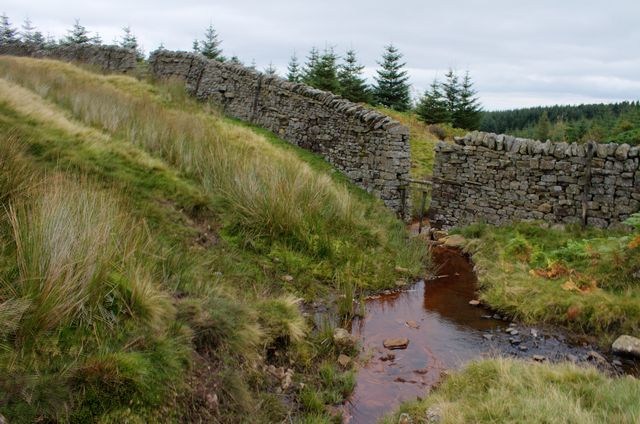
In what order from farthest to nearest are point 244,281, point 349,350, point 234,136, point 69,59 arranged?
point 69,59 → point 234,136 → point 244,281 → point 349,350

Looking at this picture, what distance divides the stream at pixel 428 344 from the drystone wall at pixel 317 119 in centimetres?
389

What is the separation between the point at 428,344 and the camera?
6375 mm

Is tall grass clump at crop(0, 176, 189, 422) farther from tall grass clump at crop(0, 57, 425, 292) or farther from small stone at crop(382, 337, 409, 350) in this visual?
tall grass clump at crop(0, 57, 425, 292)

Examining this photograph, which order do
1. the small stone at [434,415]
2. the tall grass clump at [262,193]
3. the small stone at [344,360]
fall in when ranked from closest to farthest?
1. the small stone at [434,415]
2. the small stone at [344,360]
3. the tall grass clump at [262,193]

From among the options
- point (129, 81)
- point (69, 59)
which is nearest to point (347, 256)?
point (129, 81)

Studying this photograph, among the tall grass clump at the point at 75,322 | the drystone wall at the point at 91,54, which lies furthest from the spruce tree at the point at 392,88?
the tall grass clump at the point at 75,322

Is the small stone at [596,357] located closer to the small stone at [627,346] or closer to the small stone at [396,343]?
the small stone at [627,346]

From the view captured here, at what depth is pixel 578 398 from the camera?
4.28m

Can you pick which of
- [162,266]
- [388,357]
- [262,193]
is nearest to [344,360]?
[388,357]

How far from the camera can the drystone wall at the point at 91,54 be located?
1908 centimetres

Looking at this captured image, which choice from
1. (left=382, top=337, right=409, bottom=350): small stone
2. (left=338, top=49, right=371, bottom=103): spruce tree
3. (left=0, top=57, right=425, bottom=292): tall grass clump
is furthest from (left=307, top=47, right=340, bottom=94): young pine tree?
(left=382, top=337, right=409, bottom=350): small stone

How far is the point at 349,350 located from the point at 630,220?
193 inches

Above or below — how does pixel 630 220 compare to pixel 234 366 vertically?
above

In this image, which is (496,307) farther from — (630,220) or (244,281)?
(244,281)
